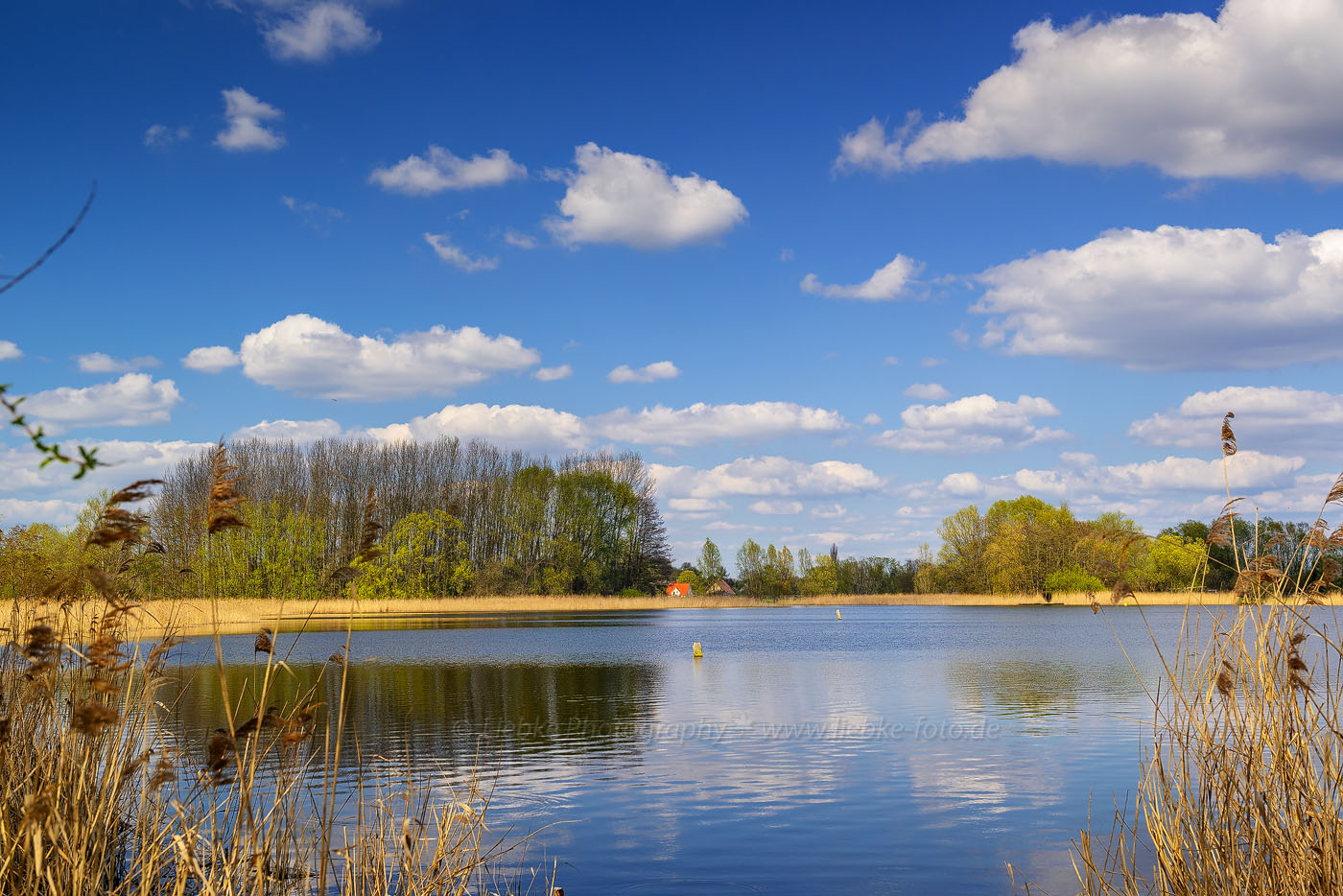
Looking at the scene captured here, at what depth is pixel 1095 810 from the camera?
9922mm

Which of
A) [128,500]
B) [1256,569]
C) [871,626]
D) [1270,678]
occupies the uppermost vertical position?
Result: [128,500]

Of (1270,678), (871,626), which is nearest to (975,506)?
(871,626)

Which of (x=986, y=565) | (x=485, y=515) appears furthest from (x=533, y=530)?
(x=986, y=565)

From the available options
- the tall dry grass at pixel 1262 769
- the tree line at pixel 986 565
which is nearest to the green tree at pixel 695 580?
the tree line at pixel 986 565

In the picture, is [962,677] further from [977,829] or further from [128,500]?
[128,500]

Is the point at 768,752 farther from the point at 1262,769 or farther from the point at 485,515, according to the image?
the point at 485,515

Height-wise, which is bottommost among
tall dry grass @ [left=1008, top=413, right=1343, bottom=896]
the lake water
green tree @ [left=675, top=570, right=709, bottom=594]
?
green tree @ [left=675, top=570, right=709, bottom=594]

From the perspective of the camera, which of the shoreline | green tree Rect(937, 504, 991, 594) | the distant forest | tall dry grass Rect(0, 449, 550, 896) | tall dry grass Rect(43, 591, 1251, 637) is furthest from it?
green tree Rect(937, 504, 991, 594)

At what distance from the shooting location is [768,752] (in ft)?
44.2

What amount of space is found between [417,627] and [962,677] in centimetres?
2713

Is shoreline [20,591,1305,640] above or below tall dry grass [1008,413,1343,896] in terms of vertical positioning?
below

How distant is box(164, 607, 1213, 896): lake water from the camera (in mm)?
8461

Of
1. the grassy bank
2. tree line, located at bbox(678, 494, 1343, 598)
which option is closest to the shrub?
tree line, located at bbox(678, 494, 1343, 598)

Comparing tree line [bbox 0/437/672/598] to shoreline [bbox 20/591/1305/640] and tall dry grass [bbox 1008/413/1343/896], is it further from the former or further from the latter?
tall dry grass [bbox 1008/413/1343/896]
